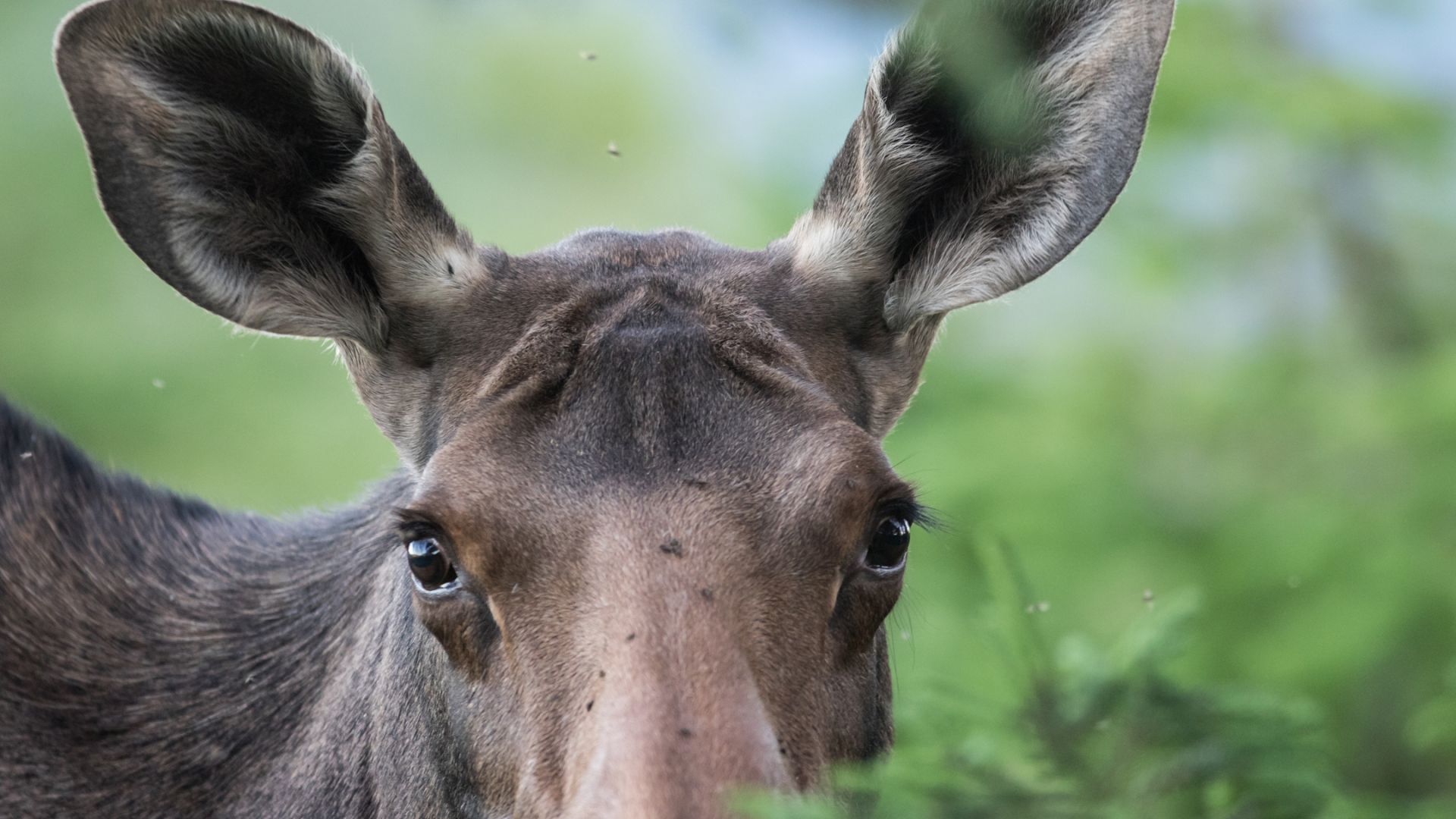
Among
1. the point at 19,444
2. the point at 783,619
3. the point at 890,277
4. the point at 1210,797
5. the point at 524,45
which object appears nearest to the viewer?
the point at 1210,797

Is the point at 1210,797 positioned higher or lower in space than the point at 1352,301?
higher

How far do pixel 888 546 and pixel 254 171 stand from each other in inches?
99.9

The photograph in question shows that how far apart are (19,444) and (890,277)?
3.48 m

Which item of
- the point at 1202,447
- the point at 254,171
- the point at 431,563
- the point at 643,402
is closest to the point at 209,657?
the point at 431,563

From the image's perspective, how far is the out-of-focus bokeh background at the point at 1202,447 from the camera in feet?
9.61

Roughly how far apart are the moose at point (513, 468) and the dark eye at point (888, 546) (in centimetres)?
1

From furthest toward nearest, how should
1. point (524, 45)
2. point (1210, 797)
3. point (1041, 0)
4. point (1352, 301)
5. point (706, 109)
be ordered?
point (524, 45)
point (706, 109)
point (1352, 301)
point (1041, 0)
point (1210, 797)

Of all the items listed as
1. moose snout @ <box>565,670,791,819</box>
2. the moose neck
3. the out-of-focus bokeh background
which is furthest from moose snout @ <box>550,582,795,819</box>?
the moose neck

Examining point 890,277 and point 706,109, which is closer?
point 890,277

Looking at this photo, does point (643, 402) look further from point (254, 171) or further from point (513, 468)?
point (254, 171)

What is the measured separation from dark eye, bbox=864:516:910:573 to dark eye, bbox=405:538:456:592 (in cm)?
128

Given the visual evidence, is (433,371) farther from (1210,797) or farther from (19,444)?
(1210,797)

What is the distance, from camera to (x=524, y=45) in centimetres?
3186

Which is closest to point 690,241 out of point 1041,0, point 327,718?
point 1041,0
